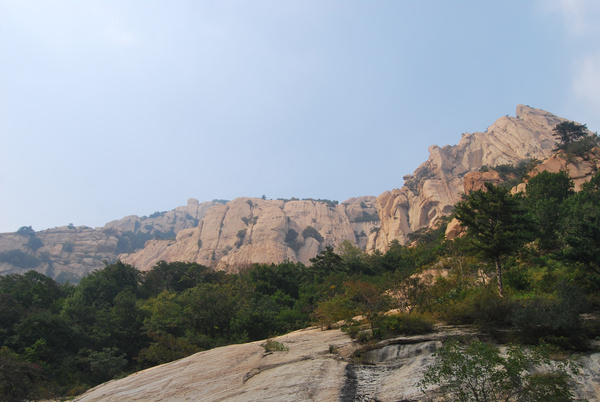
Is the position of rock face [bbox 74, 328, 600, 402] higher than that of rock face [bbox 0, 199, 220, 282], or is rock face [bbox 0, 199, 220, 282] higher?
rock face [bbox 0, 199, 220, 282]

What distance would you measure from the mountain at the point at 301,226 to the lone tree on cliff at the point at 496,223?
41.7 meters

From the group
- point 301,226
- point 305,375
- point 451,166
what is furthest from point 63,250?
point 305,375

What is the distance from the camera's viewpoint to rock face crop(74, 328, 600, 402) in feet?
26.0

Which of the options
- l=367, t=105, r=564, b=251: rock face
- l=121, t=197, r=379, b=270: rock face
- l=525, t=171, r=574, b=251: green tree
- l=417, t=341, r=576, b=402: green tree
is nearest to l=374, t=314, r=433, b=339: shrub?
l=417, t=341, r=576, b=402: green tree

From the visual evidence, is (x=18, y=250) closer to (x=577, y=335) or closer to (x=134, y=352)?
(x=134, y=352)

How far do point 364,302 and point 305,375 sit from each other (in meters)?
9.04

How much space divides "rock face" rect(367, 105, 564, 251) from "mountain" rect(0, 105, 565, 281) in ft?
0.53

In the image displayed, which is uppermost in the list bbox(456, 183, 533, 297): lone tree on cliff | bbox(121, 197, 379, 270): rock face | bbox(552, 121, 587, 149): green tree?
bbox(552, 121, 587, 149): green tree

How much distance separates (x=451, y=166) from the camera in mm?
71438

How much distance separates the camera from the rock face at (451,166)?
59.2m

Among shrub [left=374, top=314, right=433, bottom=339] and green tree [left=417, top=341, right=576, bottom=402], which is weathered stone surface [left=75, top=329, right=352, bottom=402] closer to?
shrub [left=374, top=314, right=433, bottom=339]

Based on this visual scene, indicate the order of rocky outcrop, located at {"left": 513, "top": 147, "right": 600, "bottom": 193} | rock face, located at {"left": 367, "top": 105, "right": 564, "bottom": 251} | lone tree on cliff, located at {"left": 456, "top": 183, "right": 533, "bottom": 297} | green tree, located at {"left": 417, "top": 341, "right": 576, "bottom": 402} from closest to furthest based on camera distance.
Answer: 1. green tree, located at {"left": 417, "top": 341, "right": 576, "bottom": 402}
2. lone tree on cliff, located at {"left": 456, "top": 183, "right": 533, "bottom": 297}
3. rocky outcrop, located at {"left": 513, "top": 147, "right": 600, "bottom": 193}
4. rock face, located at {"left": 367, "top": 105, "right": 564, "bottom": 251}

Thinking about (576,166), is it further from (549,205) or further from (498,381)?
(498,381)

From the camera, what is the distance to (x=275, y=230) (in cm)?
6981
